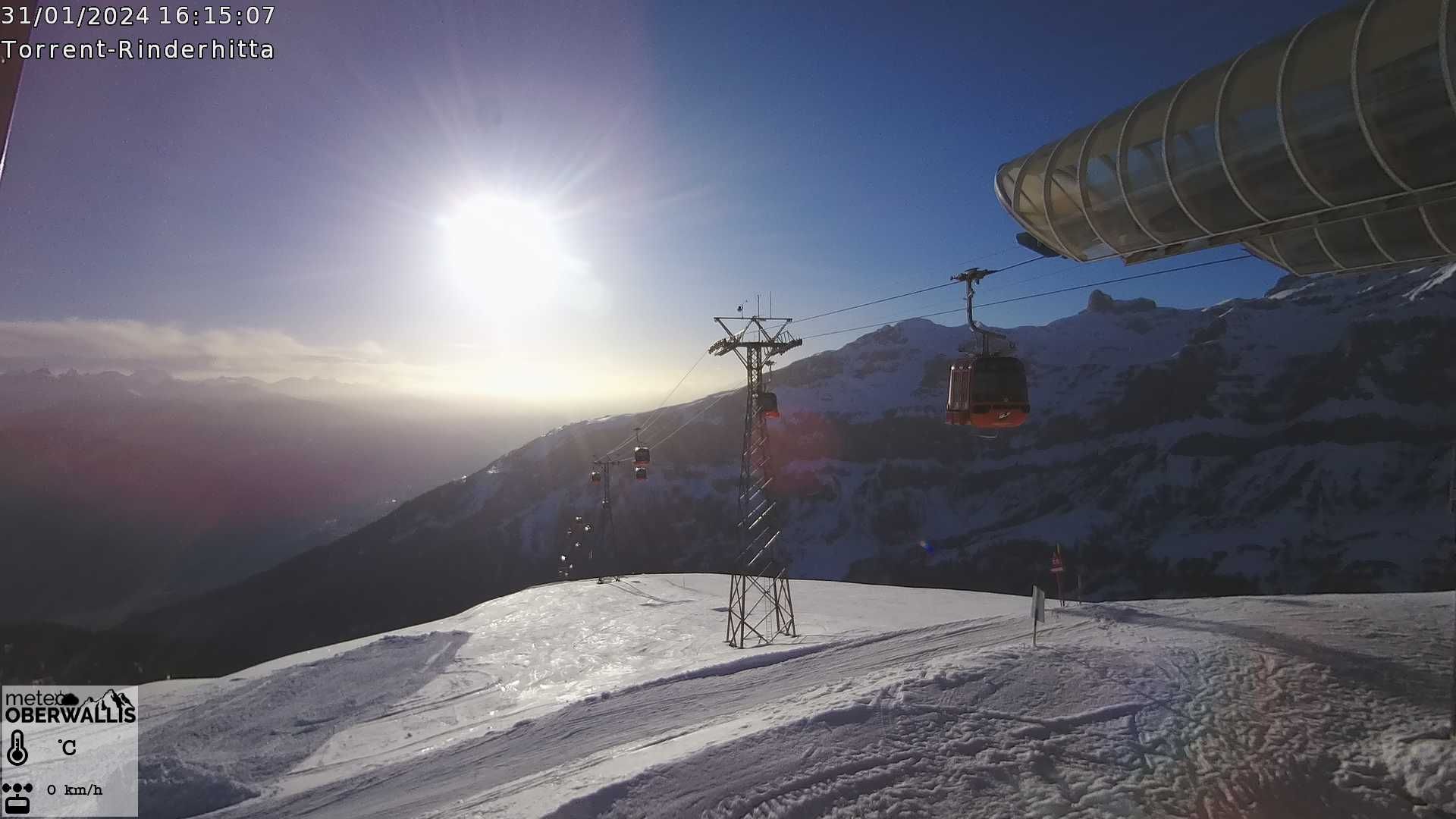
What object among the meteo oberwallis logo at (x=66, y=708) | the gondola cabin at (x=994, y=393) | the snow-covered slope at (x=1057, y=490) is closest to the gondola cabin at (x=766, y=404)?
the gondola cabin at (x=994, y=393)

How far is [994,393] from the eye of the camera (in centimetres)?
994

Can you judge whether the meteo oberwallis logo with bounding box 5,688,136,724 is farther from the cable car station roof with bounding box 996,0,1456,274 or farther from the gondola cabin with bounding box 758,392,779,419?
the cable car station roof with bounding box 996,0,1456,274

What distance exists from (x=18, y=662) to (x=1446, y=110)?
117 metres

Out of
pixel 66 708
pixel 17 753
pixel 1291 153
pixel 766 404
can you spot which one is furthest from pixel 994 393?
pixel 66 708

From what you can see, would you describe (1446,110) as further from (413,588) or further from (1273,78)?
(413,588)

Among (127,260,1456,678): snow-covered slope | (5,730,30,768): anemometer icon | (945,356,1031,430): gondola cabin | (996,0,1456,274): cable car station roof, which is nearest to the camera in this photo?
→ (996,0,1456,274): cable car station roof

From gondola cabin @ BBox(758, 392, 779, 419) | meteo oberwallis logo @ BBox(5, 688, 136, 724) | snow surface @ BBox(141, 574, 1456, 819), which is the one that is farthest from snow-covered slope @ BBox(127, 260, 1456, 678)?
meteo oberwallis logo @ BBox(5, 688, 136, 724)

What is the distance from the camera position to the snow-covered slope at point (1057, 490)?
84062mm

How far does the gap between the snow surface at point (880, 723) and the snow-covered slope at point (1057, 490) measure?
79.5 metres

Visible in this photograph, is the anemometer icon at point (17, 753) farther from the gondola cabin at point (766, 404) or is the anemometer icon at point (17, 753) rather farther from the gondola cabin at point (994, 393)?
the gondola cabin at point (994, 393)

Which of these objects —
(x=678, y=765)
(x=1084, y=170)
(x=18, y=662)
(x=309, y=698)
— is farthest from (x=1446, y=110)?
(x=18, y=662)

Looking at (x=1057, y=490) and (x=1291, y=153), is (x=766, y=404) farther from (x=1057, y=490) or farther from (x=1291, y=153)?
(x=1057, y=490)

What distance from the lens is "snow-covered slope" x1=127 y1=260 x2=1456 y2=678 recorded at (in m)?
84.1

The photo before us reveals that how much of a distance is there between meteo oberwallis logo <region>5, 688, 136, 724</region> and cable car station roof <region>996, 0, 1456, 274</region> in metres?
16.6
